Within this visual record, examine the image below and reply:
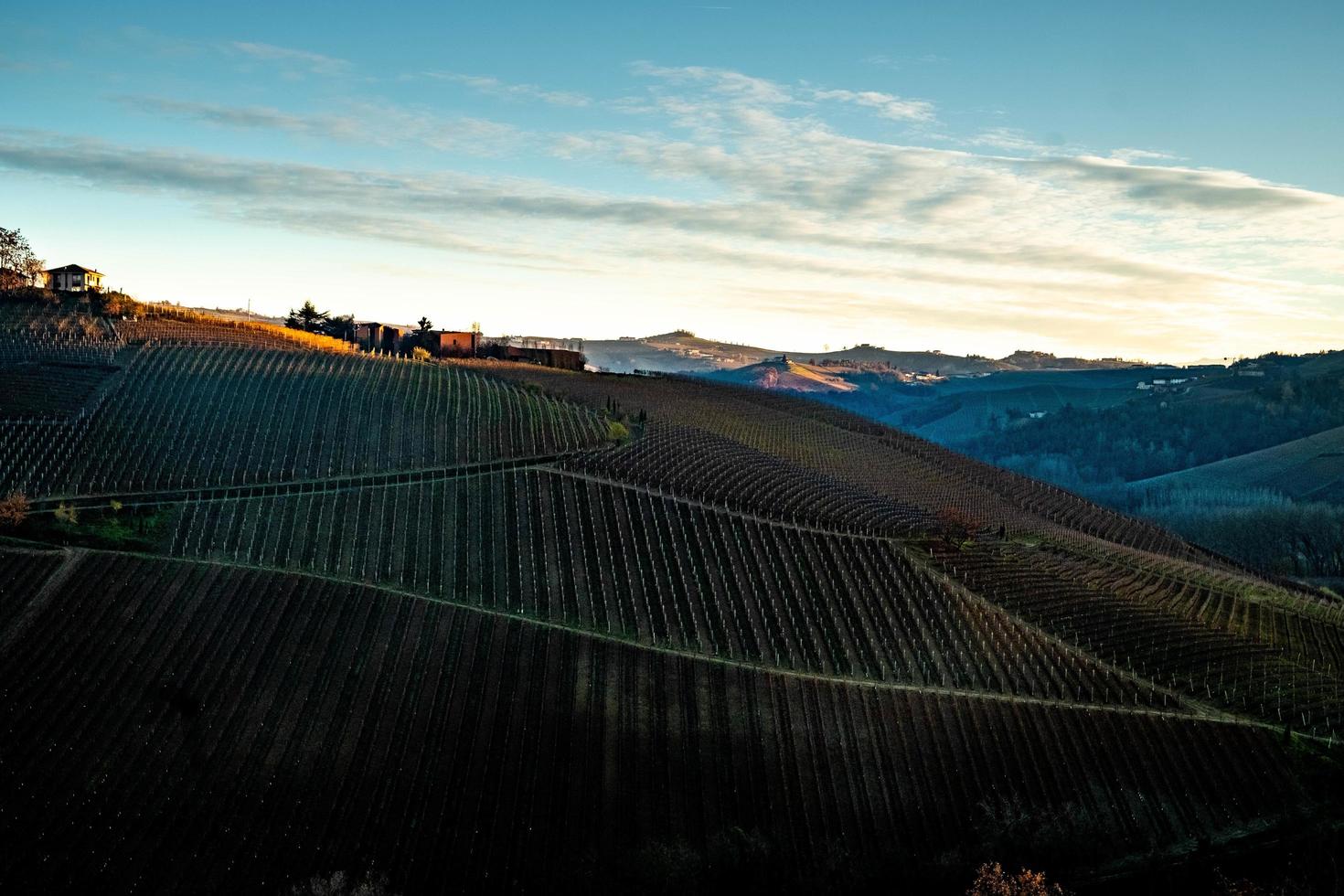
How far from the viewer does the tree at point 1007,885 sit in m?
34.8

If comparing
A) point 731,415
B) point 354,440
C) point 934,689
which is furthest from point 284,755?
point 731,415

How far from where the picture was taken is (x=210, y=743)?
39.5 meters

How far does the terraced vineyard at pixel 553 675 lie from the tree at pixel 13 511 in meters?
0.61

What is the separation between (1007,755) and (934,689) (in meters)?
4.54

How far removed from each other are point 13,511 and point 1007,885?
142 ft

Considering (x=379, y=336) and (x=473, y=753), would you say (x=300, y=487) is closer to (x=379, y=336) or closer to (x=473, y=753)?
(x=473, y=753)

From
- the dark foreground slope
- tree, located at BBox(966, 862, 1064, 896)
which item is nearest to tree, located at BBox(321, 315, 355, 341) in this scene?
the dark foreground slope

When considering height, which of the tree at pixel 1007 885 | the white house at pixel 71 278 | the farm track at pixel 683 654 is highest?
the white house at pixel 71 278

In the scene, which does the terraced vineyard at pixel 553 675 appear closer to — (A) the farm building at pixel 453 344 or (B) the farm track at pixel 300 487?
(B) the farm track at pixel 300 487

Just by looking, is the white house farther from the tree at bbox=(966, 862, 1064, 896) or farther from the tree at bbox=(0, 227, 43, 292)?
the tree at bbox=(966, 862, 1064, 896)

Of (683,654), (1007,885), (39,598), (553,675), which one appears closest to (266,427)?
(39,598)

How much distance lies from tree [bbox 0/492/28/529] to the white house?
65.1 metres

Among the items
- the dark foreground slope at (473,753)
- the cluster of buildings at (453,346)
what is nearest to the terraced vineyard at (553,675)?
the dark foreground slope at (473,753)

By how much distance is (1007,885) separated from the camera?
115 feet
